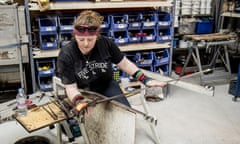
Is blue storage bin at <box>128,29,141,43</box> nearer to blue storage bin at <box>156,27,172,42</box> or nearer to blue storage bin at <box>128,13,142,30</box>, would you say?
blue storage bin at <box>128,13,142,30</box>

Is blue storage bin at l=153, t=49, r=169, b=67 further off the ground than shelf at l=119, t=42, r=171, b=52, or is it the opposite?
shelf at l=119, t=42, r=171, b=52

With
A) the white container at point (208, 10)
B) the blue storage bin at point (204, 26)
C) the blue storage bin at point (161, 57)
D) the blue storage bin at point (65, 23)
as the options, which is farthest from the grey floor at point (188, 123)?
the white container at point (208, 10)

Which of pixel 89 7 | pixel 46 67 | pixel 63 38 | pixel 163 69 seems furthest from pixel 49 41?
pixel 163 69

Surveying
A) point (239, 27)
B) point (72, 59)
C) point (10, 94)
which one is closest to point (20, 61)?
point (10, 94)

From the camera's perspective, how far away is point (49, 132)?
2.70 m

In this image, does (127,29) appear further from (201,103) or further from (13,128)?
(13,128)

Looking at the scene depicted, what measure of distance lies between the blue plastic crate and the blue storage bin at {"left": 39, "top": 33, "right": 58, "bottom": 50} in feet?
0.70

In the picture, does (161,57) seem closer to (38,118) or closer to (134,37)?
(134,37)

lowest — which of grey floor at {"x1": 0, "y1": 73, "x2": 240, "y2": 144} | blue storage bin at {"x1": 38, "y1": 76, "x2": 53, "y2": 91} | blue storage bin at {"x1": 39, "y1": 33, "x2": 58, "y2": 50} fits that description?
grey floor at {"x1": 0, "y1": 73, "x2": 240, "y2": 144}

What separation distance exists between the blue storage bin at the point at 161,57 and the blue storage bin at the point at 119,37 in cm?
54

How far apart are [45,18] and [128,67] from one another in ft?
4.70

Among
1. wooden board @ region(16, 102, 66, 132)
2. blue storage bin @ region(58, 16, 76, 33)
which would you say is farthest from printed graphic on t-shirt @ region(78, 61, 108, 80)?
blue storage bin @ region(58, 16, 76, 33)

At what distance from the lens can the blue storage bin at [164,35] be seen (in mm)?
3639

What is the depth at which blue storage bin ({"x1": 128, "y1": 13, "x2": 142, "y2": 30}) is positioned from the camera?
11.3 feet
